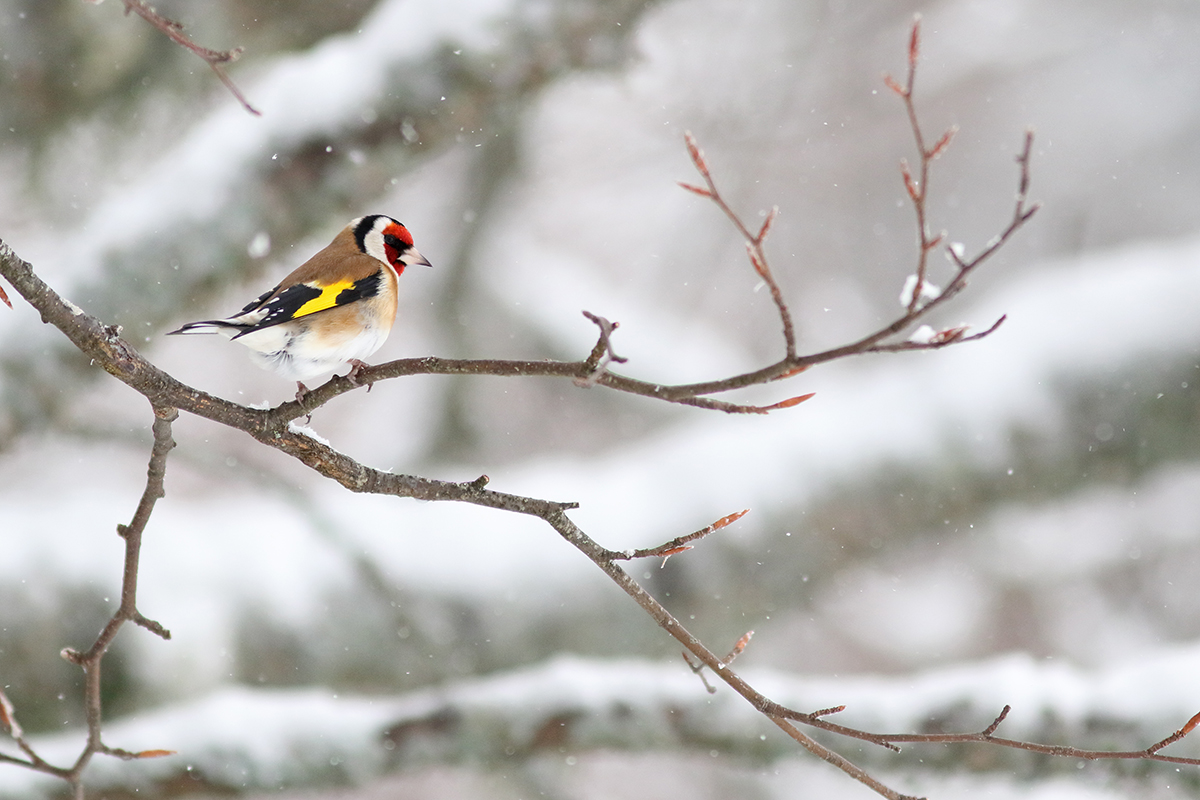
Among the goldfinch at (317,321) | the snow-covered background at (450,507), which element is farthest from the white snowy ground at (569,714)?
the goldfinch at (317,321)

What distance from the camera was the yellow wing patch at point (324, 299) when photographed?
156 centimetres

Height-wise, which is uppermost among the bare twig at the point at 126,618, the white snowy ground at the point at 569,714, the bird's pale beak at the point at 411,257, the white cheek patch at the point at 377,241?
the white cheek patch at the point at 377,241

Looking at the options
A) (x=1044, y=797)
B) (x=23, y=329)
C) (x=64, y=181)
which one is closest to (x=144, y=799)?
(x=23, y=329)

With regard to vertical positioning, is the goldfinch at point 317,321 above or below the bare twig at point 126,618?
above

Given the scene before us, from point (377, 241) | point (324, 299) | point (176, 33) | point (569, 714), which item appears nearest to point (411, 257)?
point (377, 241)

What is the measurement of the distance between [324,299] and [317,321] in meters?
0.06

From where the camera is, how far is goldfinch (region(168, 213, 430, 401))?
154cm

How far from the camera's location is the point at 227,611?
2.43 meters

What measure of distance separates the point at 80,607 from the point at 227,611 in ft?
1.09

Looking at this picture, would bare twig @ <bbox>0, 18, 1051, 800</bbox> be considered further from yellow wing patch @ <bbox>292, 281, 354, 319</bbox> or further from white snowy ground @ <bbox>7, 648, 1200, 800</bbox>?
white snowy ground @ <bbox>7, 648, 1200, 800</bbox>

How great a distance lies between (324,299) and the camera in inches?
62.9

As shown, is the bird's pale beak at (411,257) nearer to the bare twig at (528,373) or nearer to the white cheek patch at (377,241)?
the white cheek patch at (377,241)

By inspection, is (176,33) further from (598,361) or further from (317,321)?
(598,361)

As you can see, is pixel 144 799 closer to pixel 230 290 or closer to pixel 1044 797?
pixel 230 290
